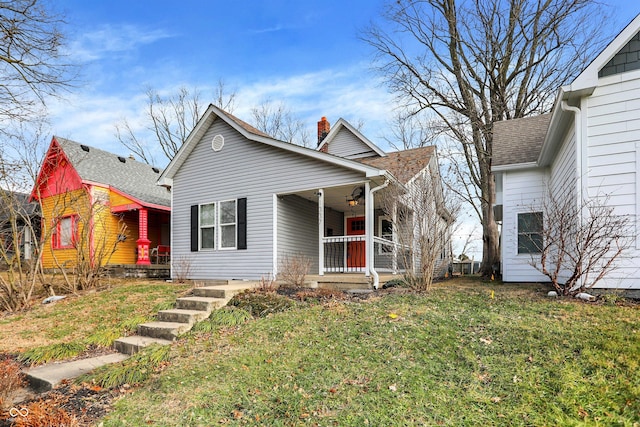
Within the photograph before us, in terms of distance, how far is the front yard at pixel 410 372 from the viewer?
3.06m

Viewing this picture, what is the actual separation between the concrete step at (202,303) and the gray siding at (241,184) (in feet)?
10.6

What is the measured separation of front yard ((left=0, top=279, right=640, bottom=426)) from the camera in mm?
3064

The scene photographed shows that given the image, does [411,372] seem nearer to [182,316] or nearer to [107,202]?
[182,316]

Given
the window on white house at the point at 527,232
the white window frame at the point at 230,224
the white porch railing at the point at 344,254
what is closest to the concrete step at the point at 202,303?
the white window frame at the point at 230,224

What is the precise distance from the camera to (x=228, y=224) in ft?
35.9

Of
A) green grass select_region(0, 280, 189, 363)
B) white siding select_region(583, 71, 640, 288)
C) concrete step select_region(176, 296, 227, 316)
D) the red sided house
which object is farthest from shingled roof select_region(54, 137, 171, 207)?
white siding select_region(583, 71, 640, 288)

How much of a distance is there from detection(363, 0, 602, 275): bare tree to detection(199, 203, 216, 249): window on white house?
384 inches

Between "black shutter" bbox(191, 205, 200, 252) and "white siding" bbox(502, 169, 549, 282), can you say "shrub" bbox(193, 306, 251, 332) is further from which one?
"white siding" bbox(502, 169, 549, 282)

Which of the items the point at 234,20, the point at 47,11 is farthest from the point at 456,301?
the point at 234,20

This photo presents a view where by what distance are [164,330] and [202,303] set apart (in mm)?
875

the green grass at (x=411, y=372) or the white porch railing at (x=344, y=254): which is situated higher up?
the white porch railing at (x=344, y=254)

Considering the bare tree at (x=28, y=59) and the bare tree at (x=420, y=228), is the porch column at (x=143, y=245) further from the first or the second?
the bare tree at (x=420, y=228)

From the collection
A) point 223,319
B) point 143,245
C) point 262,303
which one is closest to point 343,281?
point 262,303

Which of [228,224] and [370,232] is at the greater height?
[228,224]
